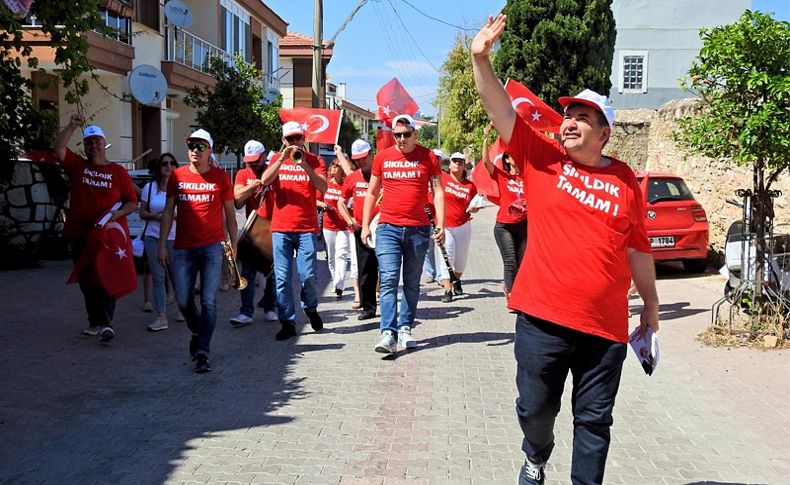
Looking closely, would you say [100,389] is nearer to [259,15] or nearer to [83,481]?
[83,481]

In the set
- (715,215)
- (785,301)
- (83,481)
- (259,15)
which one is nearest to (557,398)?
(83,481)

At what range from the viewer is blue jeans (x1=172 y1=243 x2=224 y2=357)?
22.6 ft

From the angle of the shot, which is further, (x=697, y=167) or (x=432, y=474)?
(x=697, y=167)

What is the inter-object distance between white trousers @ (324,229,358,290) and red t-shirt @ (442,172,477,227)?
51.2 inches

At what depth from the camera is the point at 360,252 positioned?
9.76 meters

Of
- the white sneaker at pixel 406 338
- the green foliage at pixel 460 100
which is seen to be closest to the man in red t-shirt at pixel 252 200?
the white sneaker at pixel 406 338

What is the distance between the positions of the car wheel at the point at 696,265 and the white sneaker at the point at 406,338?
23.1 feet

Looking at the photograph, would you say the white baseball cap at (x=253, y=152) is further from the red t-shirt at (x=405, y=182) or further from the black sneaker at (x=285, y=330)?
the black sneaker at (x=285, y=330)

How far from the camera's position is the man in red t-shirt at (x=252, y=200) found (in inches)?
324

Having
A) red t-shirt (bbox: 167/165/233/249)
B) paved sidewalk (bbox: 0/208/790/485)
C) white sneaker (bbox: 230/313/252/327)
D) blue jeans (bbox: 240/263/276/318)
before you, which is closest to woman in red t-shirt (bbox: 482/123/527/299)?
paved sidewalk (bbox: 0/208/790/485)

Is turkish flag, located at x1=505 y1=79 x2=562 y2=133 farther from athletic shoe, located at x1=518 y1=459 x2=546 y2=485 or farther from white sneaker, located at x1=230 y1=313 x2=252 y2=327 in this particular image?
white sneaker, located at x1=230 y1=313 x2=252 y2=327

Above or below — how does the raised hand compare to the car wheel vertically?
above

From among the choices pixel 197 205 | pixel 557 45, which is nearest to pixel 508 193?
pixel 197 205

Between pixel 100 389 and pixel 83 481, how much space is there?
2.00 metres
